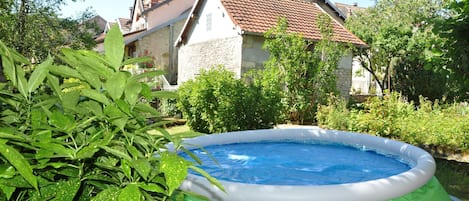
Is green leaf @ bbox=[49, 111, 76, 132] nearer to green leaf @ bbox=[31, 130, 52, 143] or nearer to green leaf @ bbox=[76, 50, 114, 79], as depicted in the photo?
green leaf @ bbox=[31, 130, 52, 143]

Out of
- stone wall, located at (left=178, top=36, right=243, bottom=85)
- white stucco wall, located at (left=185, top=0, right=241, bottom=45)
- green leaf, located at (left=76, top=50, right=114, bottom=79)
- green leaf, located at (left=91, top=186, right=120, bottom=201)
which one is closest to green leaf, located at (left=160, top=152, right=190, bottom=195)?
green leaf, located at (left=91, top=186, right=120, bottom=201)

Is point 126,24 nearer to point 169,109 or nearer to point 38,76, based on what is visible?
point 169,109

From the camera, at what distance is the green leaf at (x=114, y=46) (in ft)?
3.23

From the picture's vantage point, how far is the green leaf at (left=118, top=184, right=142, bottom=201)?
786 millimetres

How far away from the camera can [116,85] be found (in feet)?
3.15

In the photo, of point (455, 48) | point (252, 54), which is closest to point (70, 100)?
point (455, 48)

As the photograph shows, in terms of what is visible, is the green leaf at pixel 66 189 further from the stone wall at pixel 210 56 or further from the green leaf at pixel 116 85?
the stone wall at pixel 210 56

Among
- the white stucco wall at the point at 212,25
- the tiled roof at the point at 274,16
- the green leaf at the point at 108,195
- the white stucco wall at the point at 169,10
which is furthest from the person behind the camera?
the white stucco wall at the point at 169,10

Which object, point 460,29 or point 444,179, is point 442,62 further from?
point 444,179

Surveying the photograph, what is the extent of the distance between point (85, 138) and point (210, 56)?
1964cm

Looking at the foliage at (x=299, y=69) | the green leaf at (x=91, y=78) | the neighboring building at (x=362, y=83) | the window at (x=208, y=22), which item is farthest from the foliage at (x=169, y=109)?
the neighboring building at (x=362, y=83)

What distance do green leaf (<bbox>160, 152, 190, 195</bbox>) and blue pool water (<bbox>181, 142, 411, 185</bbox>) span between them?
4645 millimetres

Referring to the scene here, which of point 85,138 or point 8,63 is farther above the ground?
point 8,63

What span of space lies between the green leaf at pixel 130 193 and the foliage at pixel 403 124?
10.0 metres
